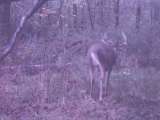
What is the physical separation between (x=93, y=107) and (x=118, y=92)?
2.32 feet

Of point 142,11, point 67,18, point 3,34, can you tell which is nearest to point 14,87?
point 3,34

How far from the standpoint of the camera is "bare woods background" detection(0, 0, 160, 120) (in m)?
6.91

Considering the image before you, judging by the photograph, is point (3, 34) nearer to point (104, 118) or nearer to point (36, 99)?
point (36, 99)

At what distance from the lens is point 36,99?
7297 millimetres

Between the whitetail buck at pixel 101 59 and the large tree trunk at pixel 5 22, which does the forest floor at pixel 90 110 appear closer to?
the whitetail buck at pixel 101 59

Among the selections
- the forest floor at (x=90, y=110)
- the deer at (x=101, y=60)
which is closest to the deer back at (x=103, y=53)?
the deer at (x=101, y=60)

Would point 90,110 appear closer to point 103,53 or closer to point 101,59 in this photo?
point 101,59

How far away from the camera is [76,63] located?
9.16 meters

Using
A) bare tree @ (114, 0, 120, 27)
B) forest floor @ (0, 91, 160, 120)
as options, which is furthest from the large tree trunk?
forest floor @ (0, 91, 160, 120)

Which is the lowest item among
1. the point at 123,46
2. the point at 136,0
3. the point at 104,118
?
the point at 104,118

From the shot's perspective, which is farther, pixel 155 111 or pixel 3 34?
pixel 3 34

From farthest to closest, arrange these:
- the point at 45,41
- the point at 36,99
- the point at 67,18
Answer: the point at 67,18 < the point at 45,41 < the point at 36,99

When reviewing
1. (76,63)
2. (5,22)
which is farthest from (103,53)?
(5,22)

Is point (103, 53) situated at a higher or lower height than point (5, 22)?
lower
